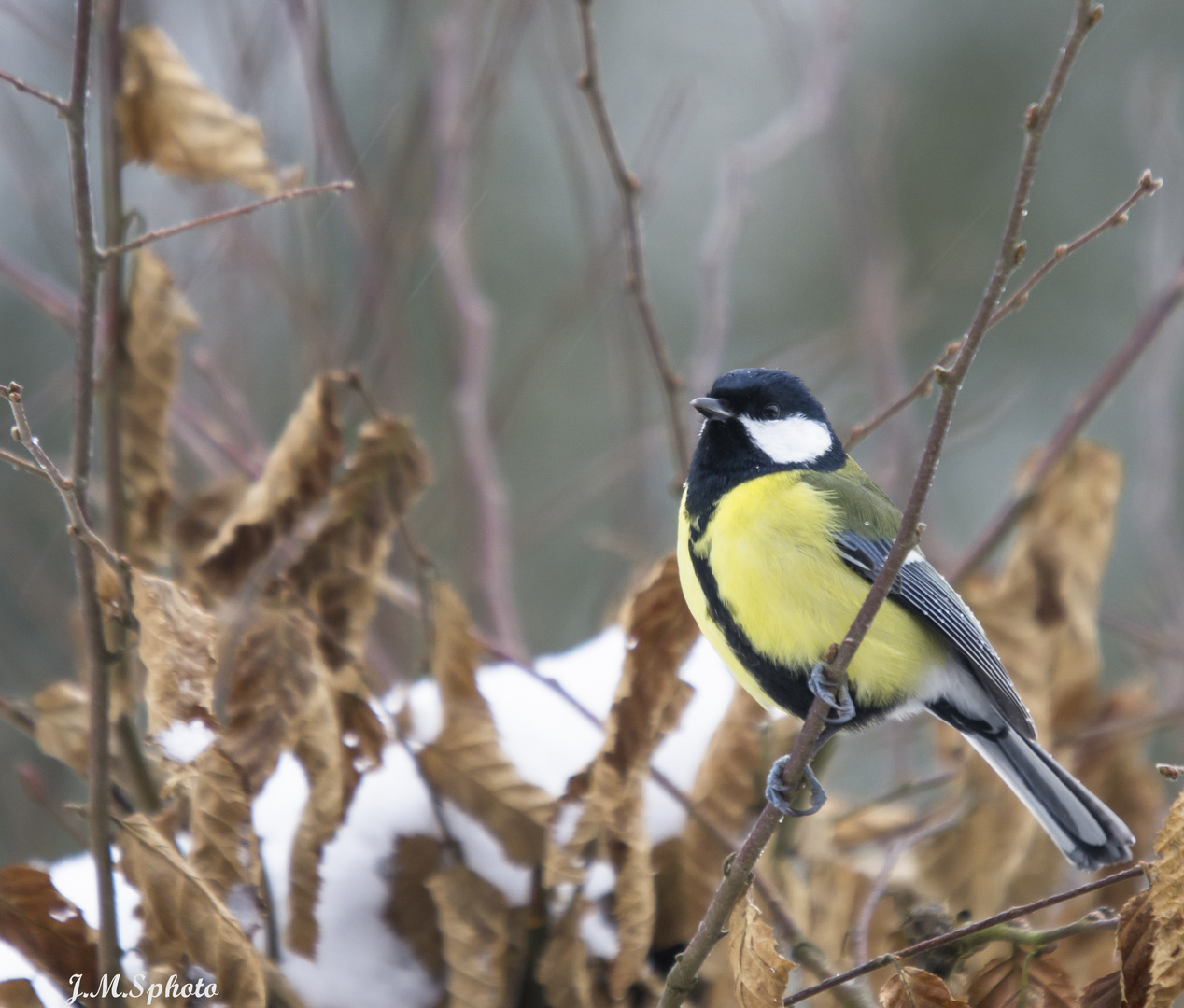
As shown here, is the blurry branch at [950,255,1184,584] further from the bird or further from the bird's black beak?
Answer: the bird's black beak

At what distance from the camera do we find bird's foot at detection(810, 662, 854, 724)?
1.23 metres

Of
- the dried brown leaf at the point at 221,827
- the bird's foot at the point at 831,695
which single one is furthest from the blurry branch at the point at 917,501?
the dried brown leaf at the point at 221,827

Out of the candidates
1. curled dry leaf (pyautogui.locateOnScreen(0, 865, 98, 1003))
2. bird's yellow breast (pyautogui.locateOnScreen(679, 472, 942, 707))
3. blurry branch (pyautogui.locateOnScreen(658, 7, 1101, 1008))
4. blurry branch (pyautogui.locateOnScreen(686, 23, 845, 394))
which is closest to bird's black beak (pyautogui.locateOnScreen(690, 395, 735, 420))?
bird's yellow breast (pyautogui.locateOnScreen(679, 472, 942, 707))

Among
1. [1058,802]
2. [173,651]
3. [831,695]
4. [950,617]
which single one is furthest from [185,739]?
[1058,802]

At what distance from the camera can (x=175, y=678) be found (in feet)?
3.90

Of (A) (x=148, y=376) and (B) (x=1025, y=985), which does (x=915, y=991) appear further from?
(A) (x=148, y=376)

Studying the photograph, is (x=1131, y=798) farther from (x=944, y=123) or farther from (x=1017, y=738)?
(x=944, y=123)

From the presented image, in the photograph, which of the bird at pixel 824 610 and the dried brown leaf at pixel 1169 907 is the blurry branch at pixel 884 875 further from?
the dried brown leaf at pixel 1169 907

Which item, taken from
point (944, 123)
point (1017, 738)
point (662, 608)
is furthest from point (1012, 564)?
point (944, 123)

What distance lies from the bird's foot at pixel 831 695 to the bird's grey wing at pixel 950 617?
0.60 ft

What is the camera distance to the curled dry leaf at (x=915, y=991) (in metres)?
1.14

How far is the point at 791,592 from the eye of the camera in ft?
5.31

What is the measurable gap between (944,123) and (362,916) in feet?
24.5

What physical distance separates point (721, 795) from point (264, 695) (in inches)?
26.4
